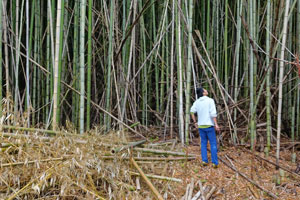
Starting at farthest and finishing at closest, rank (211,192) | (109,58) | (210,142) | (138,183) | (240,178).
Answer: (109,58) < (210,142) < (240,178) < (211,192) < (138,183)

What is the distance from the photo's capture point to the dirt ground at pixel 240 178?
2189 mm

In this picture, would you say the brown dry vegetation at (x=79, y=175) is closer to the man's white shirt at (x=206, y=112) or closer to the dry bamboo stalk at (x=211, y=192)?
the dry bamboo stalk at (x=211, y=192)

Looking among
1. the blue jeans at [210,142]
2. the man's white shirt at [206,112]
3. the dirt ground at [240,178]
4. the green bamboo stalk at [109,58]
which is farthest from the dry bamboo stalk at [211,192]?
the green bamboo stalk at [109,58]

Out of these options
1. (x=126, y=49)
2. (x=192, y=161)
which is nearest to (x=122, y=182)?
(x=192, y=161)

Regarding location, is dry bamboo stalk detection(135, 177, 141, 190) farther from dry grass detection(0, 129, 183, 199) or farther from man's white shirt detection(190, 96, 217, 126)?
man's white shirt detection(190, 96, 217, 126)

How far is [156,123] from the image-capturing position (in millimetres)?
4324

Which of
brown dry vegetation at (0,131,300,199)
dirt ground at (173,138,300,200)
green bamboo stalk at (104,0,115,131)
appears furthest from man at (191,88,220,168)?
green bamboo stalk at (104,0,115,131)

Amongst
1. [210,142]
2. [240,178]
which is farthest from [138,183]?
[210,142]

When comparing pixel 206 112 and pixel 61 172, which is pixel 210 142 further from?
pixel 61 172

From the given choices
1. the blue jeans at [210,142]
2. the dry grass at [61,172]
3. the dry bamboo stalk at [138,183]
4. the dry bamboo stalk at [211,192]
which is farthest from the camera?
the blue jeans at [210,142]

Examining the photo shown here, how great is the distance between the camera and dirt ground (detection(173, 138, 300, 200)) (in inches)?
86.2

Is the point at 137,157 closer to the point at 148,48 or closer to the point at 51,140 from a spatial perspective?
the point at 51,140

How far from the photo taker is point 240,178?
246cm

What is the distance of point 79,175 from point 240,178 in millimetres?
1227
